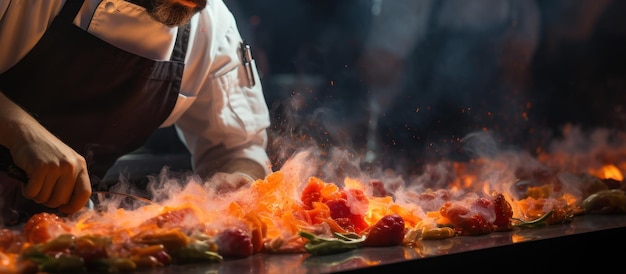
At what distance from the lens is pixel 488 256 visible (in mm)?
1773

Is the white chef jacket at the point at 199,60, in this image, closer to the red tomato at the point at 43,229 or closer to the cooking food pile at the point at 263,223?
the cooking food pile at the point at 263,223

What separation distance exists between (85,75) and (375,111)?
11.4 ft

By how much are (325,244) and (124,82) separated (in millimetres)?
1183

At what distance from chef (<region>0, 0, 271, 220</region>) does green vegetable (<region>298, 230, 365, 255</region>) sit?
694 mm

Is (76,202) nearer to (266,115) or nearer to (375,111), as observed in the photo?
(266,115)

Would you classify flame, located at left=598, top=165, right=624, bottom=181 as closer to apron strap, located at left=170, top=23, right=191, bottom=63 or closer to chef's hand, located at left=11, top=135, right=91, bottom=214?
apron strap, located at left=170, top=23, right=191, bottom=63

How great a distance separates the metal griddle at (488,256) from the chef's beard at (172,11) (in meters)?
1.00

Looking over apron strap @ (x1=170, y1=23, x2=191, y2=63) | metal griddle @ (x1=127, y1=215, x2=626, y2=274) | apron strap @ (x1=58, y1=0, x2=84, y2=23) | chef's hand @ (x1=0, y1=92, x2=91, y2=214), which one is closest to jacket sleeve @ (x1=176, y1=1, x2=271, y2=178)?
apron strap @ (x1=170, y1=23, x2=191, y2=63)

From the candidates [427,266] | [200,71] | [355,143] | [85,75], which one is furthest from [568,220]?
[355,143]

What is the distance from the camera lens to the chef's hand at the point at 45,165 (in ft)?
5.37

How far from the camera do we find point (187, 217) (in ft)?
5.47

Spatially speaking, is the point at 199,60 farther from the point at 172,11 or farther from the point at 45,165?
the point at 45,165

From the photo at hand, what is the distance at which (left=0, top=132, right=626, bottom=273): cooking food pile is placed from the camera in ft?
4.62

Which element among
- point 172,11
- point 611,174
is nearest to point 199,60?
point 172,11
